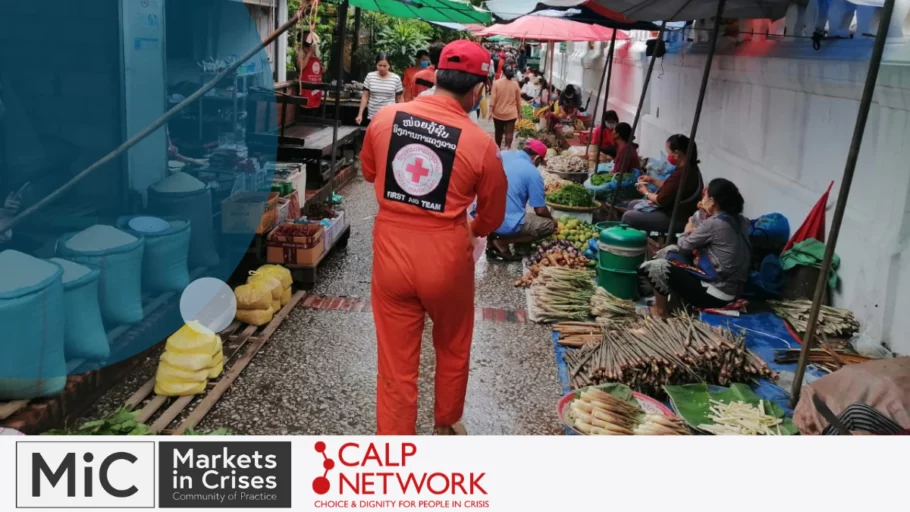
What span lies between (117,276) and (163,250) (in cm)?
62

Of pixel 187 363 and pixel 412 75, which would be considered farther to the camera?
pixel 412 75

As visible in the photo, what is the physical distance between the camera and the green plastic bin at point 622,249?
6.52 meters

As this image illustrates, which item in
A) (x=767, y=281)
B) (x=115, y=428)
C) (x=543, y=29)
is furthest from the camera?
(x=543, y=29)

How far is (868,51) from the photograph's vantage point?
557cm

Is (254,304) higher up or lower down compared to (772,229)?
lower down

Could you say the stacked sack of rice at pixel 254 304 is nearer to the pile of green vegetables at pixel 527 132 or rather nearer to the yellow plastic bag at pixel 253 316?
the yellow plastic bag at pixel 253 316

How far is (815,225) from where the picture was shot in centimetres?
624

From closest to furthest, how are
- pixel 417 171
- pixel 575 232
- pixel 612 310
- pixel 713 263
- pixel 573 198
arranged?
1. pixel 417 171
2. pixel 713 263
3. pixel 612 310
4. pixel 575 232
5. pixel 573 198

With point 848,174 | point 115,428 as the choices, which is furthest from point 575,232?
point 115,428

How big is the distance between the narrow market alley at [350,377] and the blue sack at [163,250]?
0.66m

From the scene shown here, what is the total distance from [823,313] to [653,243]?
2.04m

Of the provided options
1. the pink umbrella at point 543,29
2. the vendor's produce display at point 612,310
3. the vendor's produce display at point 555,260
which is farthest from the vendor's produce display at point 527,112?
the vendor's produce display at point 612,310

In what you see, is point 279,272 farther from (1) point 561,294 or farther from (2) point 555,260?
(2) point 555,260

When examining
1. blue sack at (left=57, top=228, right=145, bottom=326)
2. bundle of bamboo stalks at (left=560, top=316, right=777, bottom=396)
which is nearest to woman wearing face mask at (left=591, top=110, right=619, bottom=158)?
bundle of bamboo stalks at (left=560, top=316, right=777, bottom=396)
